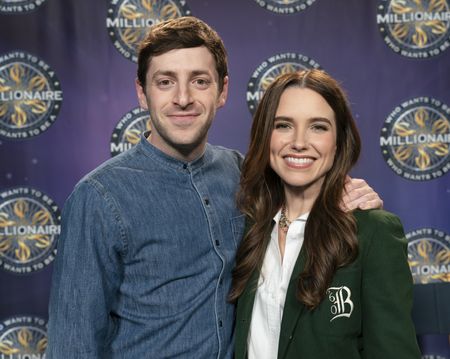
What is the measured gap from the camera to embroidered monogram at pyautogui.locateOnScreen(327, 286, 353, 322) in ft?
5.47

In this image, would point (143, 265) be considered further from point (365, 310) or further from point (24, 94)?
point (24, 94)

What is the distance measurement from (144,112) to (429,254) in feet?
5.04

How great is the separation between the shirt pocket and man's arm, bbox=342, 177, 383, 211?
0.33 metres

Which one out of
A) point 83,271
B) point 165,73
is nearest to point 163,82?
point 165,73

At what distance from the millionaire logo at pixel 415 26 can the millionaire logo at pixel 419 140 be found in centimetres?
25

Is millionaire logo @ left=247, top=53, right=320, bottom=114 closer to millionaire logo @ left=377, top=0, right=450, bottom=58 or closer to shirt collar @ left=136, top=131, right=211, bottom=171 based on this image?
millionaire logo @ left=377, top=0, right=450, bottom=58

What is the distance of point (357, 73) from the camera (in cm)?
305

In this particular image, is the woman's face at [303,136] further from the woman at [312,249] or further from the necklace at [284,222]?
the necklace at [284,222]

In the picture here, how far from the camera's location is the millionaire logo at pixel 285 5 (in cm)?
303

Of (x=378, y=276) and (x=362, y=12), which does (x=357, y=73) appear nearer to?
(x=362, y=12)

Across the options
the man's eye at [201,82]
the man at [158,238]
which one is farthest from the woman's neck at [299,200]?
the man's eye at [201,82]

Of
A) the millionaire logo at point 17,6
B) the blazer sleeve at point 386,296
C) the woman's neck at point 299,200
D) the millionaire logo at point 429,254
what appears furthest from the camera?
the millionaire logo at point 429,254

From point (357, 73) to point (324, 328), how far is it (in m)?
1.68

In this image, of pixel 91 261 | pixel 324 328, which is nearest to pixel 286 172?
pixel 324 328
